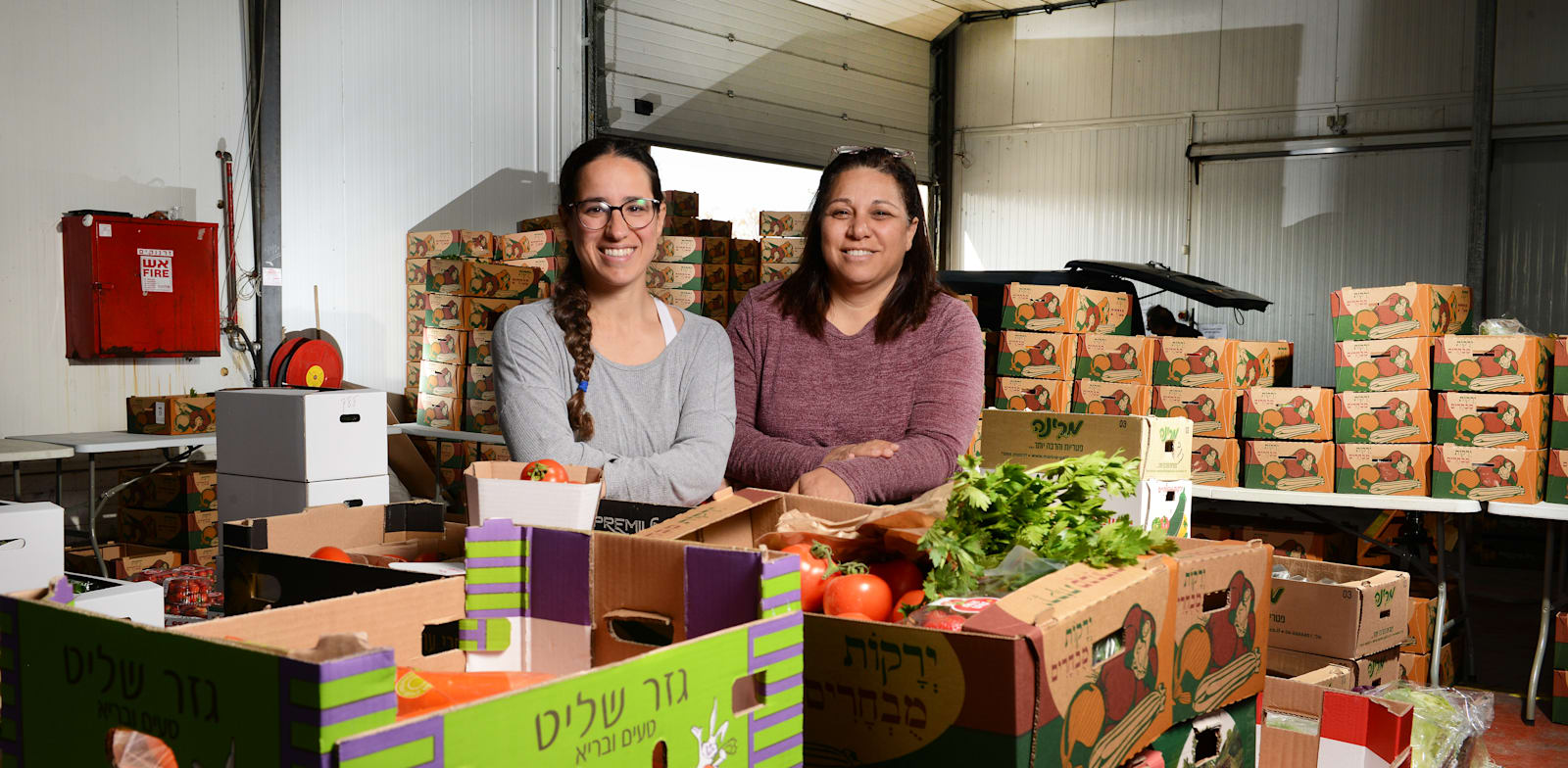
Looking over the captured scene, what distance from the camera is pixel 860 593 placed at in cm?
136

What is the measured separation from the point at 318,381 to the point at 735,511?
12.7 feet

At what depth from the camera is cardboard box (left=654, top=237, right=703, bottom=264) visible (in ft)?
24.9

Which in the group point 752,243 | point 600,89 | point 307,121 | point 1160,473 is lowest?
point 1160,473

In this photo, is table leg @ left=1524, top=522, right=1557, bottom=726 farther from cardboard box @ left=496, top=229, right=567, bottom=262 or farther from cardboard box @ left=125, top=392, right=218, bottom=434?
cardboard box @ left=125, top=392, right=218, bottom=434

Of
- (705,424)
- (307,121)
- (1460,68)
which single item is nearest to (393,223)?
(307,121)

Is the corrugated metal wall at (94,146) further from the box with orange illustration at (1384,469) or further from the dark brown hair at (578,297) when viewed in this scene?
the box with orange illustration at (1384,469)

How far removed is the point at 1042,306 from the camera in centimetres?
558

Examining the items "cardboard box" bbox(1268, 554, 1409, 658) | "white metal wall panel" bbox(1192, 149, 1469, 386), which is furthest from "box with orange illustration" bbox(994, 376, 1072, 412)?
"white metal wall panel" bbox(1192, 149, 1469, 386)

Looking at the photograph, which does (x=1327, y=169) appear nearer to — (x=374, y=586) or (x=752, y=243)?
(x=752, y=243)

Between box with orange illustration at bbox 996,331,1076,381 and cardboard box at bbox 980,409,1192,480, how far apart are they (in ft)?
3.57

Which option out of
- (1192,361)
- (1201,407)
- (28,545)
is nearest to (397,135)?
(1192,361)

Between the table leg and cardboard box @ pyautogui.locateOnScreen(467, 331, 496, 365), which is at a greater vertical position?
cardboard box @ pyautogui.locateOnScreen(467, 331, 496, 365)

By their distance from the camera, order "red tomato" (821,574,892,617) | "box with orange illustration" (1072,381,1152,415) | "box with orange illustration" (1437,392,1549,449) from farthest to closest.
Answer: "box with orange illustration" (1072,381,1152,415) → "box with orange illustration" (1437,392,1549,449) → "red tomato" (821,574,892,617)

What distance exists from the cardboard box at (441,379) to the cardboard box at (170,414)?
4.87 feet
